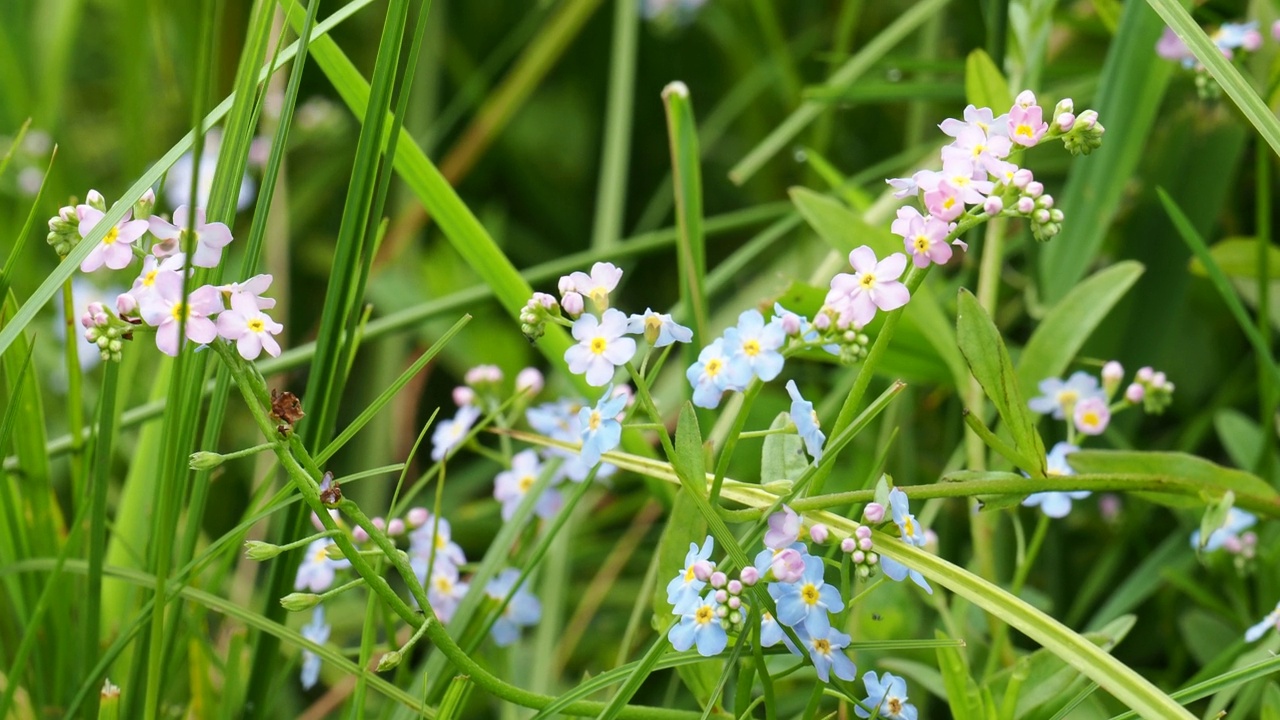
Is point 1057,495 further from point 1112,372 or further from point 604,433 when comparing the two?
point 604,433

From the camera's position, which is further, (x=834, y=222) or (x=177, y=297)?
(x=834, y=222)

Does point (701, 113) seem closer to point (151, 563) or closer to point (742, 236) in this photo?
point (742, 236)

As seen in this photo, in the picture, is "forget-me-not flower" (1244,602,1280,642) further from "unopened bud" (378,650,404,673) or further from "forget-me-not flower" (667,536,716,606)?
"unopened bud" (378,650,404,673)

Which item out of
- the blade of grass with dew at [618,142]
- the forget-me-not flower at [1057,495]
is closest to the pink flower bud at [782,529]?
the forget-me-not flower at [1057,495]

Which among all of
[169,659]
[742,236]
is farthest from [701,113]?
[169,659]

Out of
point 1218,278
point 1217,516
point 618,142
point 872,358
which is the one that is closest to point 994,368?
point 872,358

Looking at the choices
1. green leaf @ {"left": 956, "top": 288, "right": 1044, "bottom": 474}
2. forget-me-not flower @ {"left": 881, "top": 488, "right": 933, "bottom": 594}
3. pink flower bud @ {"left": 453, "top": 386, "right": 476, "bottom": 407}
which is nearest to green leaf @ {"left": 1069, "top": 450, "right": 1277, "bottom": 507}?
green leaf @ {"left": 956, "top": 288, "right": 1044, "bottom": 474}
